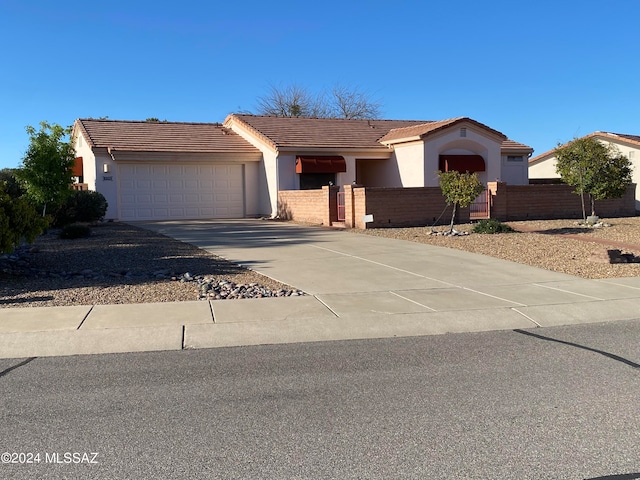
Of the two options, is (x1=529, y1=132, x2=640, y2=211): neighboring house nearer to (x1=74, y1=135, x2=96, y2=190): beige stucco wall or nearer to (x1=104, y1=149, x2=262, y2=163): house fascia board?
(x1=104, y1=149, x2=262, y2=163): house fascia board

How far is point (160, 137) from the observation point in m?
29.8

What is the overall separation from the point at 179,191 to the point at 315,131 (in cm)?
764

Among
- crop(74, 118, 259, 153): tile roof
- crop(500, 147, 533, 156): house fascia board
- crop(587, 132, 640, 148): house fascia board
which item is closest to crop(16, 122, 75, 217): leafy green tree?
crop(74, 118, 259, 153): tile roof

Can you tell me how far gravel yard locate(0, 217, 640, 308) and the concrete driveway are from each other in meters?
0.83

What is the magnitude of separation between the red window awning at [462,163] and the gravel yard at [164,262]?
717 cm

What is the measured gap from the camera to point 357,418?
17.0 feet

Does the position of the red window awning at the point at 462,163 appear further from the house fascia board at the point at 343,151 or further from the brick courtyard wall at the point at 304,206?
the brick courtyard wall at the point at 304,206

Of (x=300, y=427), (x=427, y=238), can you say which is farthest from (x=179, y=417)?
(x=427, y=238)

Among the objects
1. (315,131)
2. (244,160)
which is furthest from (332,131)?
(244,160)

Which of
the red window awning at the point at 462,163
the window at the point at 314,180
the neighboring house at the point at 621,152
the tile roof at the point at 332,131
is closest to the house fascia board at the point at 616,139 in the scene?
the neighboring house at the point at 621,152

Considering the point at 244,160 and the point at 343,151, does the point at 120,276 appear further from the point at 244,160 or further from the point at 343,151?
the point at 343,151

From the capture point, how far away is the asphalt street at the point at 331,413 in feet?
14.1

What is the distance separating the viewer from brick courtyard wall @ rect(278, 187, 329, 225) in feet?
79.6

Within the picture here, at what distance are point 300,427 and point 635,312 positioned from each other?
6.95 m
